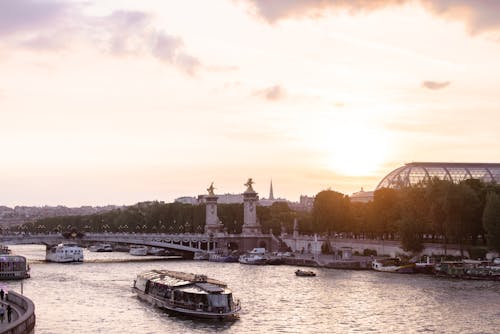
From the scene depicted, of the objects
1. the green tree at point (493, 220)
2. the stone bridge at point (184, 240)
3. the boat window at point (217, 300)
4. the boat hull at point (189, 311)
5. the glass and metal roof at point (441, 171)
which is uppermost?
the glass and metal roof at point (441, 171)

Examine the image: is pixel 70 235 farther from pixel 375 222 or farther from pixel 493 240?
pixel 493 240

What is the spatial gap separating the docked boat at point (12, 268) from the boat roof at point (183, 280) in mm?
18607

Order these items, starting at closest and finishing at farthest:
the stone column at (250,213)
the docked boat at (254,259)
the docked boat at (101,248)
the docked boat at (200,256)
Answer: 1. the docked boat at (254,259)
2. the docked boat at (200,256)
3. the stone column at (250,213)
4. the docked boat at (101,248)

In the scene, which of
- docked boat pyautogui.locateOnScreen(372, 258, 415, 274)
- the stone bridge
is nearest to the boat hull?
docked boat pyautogui.locateOnScreen(372, 258, 415, 274)

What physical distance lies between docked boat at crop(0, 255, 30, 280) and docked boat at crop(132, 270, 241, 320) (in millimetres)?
20280

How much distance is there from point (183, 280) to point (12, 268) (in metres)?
27.2

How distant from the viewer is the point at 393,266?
90625 mm

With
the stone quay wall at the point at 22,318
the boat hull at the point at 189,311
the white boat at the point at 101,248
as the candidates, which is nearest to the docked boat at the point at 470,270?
the boat hull at the point at 189,311

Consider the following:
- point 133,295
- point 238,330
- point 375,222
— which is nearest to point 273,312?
point 238,330

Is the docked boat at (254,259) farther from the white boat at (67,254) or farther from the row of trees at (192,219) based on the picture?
the row of trees at (192,219)

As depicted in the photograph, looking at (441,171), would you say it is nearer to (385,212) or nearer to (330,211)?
(330,211)

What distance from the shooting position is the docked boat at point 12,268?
83.4 metres

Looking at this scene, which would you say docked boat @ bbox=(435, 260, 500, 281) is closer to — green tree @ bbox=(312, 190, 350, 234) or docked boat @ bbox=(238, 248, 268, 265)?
docked boat @ bbox=(238, 248, 268, 265)

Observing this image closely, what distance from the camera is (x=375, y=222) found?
375 ft
